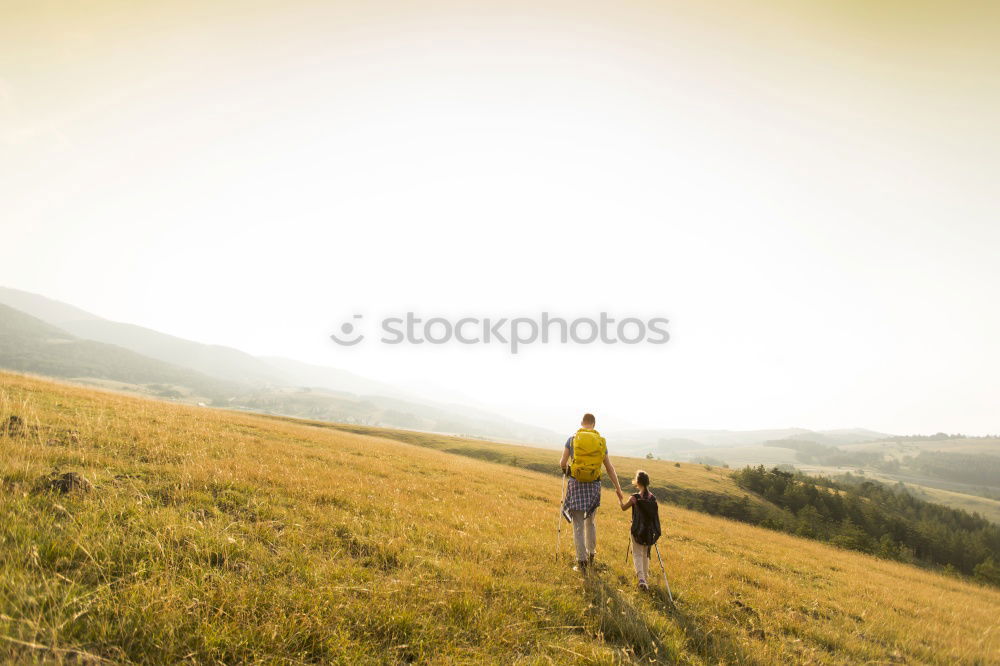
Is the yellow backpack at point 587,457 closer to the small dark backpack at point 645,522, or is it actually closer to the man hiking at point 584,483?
the man hiking at point 584,483

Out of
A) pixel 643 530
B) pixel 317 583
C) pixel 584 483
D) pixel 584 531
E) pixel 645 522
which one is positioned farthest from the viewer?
pixel 584 483

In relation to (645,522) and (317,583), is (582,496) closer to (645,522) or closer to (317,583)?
(645,522)

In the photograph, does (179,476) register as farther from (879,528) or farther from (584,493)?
(879,528)

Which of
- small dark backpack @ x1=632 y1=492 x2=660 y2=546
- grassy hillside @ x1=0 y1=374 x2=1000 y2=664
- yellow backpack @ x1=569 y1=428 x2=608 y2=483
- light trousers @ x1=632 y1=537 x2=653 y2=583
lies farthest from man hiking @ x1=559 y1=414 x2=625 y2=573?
light trousers @ x1=632 y1=537 x2=653 y2=583

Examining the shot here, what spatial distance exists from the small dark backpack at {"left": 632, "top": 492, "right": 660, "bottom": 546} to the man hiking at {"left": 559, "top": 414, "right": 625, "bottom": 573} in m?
0.51

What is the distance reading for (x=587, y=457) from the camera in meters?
10.6

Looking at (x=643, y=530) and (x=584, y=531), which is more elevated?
(x=643, y=530)

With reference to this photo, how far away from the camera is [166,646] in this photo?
4.34 m

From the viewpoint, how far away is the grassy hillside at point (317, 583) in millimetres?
4691

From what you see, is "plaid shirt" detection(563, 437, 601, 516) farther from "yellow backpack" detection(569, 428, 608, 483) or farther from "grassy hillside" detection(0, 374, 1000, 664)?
"grassy hillside" detection(0, 374, 1000, 664)

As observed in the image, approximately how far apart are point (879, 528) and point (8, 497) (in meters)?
124

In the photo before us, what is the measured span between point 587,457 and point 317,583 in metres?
6.84

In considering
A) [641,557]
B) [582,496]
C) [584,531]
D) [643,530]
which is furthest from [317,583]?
[641,557]

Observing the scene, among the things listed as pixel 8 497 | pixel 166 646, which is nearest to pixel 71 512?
pixel 8 497
